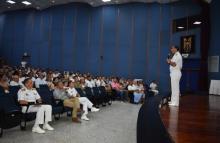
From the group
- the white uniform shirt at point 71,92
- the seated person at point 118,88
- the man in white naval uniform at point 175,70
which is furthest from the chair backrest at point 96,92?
the man in white naval uniform at point 175,70

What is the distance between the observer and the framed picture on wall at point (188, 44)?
47.7ft

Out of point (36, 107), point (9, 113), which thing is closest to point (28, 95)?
point (36, 107)

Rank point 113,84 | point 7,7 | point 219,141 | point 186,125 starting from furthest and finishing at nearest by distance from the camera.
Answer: point 7,7 → point 113,84 → point 186,125 → point 219,141

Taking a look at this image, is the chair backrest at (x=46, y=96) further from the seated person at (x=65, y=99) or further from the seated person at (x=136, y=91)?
the seated person at (x=136, y=91)

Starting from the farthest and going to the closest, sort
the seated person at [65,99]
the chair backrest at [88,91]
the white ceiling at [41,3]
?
1. the white ceiling at [41,3]
2. the chair backrest at [88,91]
3. the seated person at [65,99]

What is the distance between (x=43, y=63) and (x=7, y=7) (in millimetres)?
5732

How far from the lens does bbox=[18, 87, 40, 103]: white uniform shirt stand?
554 centimetres

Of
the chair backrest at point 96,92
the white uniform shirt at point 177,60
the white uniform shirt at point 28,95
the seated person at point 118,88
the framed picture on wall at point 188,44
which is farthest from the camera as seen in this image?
the framed picture on wall at point 188,44

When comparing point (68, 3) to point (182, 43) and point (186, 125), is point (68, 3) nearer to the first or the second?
point (182, 43)

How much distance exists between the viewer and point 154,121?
8.95 ft

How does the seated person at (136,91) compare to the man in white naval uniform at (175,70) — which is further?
the seated person at (136,91)

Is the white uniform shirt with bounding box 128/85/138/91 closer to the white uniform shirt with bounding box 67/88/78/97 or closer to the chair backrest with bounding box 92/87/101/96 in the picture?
the chair backrest with bounding box 92/87/101/96

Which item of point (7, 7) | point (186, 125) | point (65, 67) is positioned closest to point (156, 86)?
point (65, 67)

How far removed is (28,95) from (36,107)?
0.35 m
